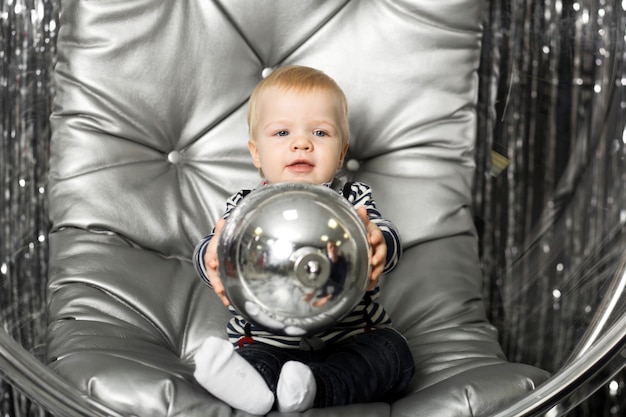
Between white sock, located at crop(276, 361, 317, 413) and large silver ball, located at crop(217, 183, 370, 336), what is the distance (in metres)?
0.05

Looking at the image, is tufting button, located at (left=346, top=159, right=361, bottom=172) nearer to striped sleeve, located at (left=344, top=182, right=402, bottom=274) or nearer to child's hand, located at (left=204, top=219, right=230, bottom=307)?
striped sleeve, located at (left=344, top=182, right=402, bottom=274)

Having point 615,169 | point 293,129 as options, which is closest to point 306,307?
point 293,129

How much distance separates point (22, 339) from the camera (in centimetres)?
104

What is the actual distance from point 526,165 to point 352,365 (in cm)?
48

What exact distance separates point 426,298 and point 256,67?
1.40 feet

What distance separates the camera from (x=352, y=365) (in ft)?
3.21

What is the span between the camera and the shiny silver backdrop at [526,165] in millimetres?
1126

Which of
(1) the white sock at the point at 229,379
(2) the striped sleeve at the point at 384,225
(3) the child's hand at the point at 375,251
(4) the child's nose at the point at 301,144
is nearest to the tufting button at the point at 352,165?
(2) the striped sleeve at the point at 384,225

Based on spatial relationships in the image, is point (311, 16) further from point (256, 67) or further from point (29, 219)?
point (29, 219)

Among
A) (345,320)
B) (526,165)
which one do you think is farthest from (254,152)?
(526,165)

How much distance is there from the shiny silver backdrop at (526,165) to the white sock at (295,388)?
1.06 ft

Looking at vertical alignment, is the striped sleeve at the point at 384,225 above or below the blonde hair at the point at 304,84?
below

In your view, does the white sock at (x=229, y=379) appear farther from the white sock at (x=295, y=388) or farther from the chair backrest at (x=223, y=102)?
the chair backrest at (x=223, y=102)

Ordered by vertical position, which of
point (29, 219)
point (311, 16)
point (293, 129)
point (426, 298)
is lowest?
point (426, 298)
